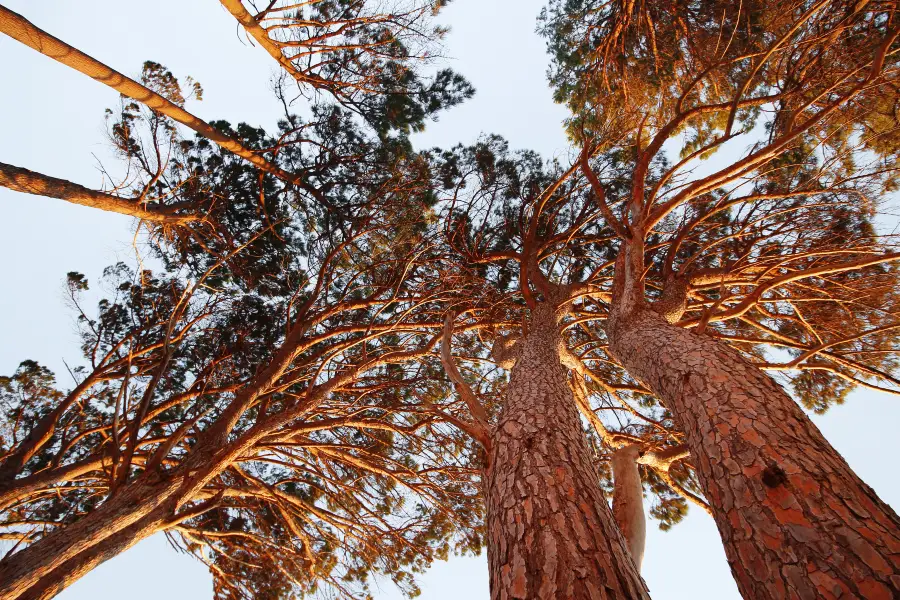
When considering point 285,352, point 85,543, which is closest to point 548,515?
point 85,543

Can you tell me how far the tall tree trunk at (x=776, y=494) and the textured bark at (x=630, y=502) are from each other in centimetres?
87

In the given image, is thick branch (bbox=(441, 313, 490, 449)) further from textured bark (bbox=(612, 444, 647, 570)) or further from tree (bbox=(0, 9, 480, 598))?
tree (bbox=(0, 9, 480, 598))

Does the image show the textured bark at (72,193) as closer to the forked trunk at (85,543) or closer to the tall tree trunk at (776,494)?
the forked trunk at (85,543)

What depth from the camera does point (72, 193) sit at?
3.17 m

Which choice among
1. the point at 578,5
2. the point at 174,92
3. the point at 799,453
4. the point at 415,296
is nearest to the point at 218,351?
the point at 415,296

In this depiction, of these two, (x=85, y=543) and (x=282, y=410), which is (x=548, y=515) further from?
(x=282, y=410)

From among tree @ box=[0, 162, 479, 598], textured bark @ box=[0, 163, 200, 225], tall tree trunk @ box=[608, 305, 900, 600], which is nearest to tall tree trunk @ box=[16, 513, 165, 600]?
tree @ box=[0, 162, 479, 598]

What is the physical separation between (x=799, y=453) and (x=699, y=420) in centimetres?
40

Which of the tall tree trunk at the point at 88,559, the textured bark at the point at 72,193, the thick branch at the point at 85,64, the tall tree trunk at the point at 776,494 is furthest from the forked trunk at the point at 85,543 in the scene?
the tall tree trunk at the point at 776,494

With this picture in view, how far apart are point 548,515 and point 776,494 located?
796 mm

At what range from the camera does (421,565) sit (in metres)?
5.60

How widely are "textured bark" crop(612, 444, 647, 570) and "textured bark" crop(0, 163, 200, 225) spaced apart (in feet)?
13.8

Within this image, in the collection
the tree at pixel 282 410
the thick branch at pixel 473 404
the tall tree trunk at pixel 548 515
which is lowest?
the tall tree trunk at pixel 548 515

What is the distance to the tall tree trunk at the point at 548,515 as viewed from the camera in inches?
55.8
